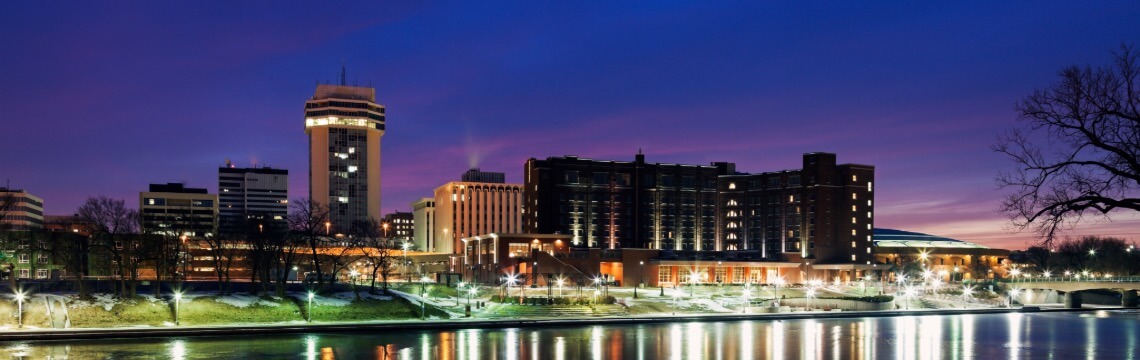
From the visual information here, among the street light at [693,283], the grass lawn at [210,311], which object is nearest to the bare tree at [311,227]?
the grass lawn at [210,311]

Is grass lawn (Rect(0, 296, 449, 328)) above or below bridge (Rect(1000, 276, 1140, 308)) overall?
above

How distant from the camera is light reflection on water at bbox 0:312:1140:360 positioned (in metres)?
51.9

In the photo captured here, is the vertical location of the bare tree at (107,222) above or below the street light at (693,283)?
above

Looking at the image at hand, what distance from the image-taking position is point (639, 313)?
96750mm

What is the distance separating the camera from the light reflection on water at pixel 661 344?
51.9m

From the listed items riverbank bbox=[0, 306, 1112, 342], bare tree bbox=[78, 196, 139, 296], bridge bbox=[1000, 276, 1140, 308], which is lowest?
bridge bbox=[1000, 276, 1140, 308]

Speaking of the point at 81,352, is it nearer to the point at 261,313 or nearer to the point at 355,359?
the point at 355,359

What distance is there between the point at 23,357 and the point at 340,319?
3166cm

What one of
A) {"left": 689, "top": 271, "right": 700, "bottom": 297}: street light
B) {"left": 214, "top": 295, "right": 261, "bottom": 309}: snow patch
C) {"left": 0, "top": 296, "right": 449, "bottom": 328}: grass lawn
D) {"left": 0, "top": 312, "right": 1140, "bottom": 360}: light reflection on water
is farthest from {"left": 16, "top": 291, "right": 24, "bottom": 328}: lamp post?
{"left": 689, "top": 271, "right": 700, "bottom": 297}: street light

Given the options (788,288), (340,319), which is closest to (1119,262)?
(788,288)

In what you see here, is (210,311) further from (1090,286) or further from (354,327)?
(1090,286)

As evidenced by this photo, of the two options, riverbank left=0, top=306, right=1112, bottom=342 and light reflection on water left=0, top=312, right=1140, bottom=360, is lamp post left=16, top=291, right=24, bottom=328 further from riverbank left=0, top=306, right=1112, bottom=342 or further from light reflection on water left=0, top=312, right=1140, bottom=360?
light reflection on water left=0, top=312, right=1140, bottom=360

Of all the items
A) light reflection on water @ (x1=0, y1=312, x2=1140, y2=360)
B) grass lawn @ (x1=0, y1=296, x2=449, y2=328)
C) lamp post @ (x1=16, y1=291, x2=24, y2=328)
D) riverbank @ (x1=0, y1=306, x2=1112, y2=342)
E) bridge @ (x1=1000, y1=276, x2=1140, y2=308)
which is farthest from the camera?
bridge @ (x1=1000, y1=276, x2=1140, y2=308)

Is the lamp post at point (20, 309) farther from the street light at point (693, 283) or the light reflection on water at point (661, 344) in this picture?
the street light at point (693, 283)
